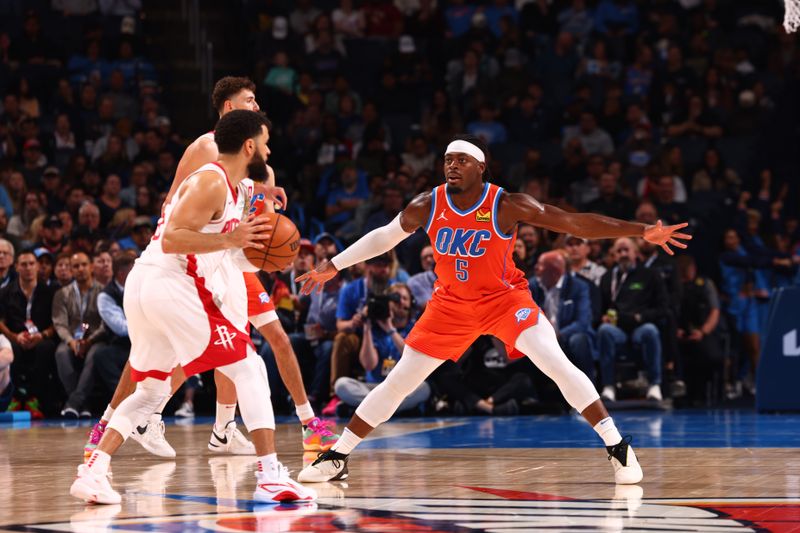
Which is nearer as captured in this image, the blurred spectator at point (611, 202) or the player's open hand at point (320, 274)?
the player's open hand at point (320, 274)

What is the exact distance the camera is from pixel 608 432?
24.1ft

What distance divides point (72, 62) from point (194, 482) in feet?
41.6

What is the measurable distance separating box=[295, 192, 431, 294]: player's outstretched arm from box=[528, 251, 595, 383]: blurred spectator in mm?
5590

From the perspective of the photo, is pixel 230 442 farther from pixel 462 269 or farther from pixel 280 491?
pixel 280 491

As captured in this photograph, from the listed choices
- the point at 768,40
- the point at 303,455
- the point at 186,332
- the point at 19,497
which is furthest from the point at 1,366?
the point at 768,40

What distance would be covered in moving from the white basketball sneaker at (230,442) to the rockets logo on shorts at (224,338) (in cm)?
289

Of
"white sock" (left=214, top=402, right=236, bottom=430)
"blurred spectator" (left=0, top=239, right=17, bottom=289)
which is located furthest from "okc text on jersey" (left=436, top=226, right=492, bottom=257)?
"blurred spectator" (left=0, top=239, right=17, bottom=289)

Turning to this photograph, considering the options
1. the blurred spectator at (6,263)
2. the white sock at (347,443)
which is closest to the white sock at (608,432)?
the white sock at (347,443)

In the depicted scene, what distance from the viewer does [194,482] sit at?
24.7 ft

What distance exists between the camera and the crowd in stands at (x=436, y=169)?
43.2 feet

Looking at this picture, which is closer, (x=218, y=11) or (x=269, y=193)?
(x=269, y=193)

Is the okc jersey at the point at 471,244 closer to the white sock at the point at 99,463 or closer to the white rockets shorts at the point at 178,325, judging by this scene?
the white rockets shorts at the point at 178,325

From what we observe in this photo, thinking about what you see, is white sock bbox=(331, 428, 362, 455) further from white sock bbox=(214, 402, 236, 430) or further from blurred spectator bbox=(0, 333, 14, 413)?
blurred spectator bbox=(0, 333, 14, 413)

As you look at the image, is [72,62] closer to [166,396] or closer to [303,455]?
[303,455]
